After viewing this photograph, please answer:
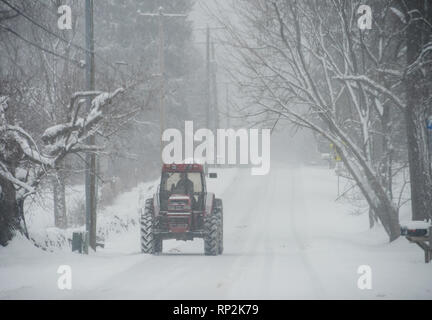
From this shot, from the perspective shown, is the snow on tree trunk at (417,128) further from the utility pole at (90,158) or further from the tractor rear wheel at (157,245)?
the utility pole at (90,158)

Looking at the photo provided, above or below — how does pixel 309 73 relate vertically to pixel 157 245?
above

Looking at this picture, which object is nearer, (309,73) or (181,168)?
(181,168)

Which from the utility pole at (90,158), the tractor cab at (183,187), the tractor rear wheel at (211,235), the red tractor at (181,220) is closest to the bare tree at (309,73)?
the tractor cab at (183,187)

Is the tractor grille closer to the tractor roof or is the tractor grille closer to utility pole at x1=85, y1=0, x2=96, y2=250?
the tractor roof

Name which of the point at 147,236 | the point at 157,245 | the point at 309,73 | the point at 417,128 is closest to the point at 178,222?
the point at 147,236

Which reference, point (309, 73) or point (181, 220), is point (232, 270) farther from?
point (309, 73)

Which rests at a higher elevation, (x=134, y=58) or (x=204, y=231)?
(x=134, y=58)

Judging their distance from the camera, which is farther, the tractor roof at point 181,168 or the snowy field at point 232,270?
the tractor roof at point 181,168

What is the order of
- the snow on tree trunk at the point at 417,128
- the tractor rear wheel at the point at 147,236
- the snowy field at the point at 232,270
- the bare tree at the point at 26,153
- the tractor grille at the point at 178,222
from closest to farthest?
the snowy field at the point at 232,270 → the bare tree at the point at 26,153 → the tractor rear wheel at the point at 147,236 → the tractor grille at the point at 178,222 → the snow on tree trunk at the point at 417,128
